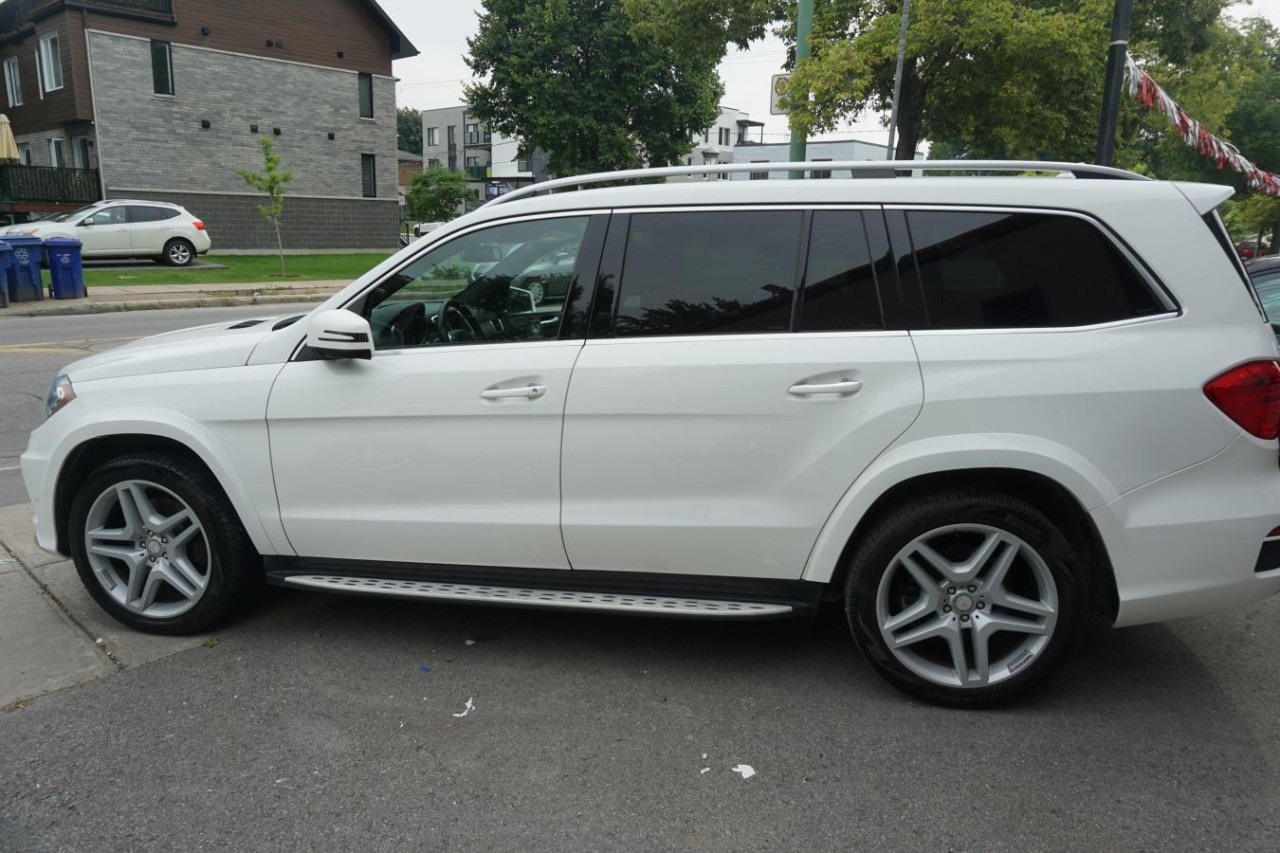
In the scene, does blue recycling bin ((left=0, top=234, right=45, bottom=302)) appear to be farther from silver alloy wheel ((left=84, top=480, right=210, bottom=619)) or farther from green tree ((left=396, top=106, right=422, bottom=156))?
green tree ((left=396, top=106, right=422, bottom=156))

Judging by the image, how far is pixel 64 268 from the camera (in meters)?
16.5

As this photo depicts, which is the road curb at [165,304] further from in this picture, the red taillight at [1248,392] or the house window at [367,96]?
the house window at [367,96]

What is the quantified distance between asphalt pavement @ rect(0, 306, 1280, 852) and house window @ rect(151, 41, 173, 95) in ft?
102

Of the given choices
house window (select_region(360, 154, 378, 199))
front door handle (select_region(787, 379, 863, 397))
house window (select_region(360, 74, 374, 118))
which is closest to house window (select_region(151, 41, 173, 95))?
house window (select_region(360, 74, 374, 118))

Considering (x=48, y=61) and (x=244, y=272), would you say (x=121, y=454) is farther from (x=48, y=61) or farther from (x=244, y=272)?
(x=48, y=61)

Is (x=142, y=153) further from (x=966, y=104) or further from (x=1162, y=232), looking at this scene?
(x=1162, y=232)

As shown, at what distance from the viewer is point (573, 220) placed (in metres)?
3.50

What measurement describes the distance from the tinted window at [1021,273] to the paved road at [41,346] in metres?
5.38

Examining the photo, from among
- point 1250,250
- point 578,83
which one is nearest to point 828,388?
point 578,83

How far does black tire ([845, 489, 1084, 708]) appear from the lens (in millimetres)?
3092

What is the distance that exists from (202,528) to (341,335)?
1.02m

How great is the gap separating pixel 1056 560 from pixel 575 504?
1.62 m

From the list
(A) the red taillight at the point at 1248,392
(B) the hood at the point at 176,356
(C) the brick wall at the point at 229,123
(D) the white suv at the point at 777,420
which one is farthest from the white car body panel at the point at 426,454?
(C) the brick wall at the point at 229,123

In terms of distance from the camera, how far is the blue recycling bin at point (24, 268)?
→ 642 inches
